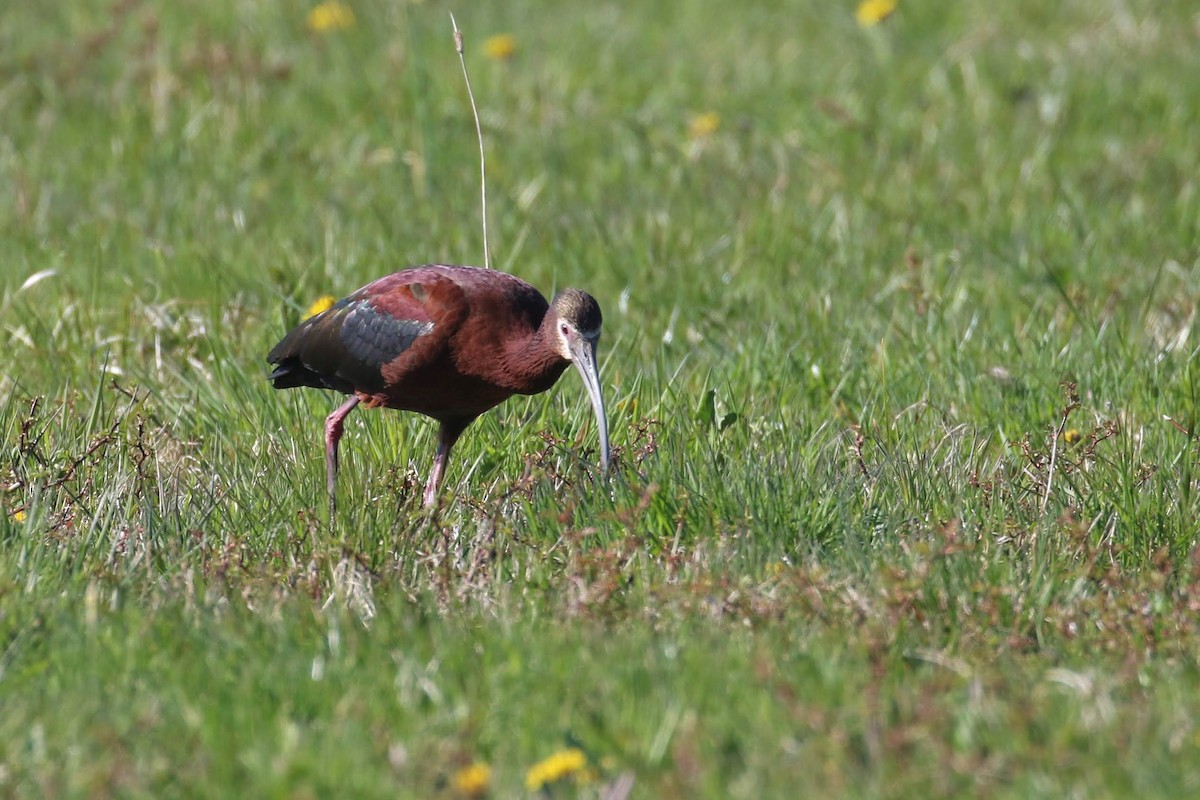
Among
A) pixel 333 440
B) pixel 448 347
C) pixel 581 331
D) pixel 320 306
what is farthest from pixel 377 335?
pixel 320 306

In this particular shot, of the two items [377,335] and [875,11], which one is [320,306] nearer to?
[377,335]

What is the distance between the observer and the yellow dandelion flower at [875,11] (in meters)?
8.71

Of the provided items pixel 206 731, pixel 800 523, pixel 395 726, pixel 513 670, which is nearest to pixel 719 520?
pixel 800 523

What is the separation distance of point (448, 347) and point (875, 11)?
193 inches

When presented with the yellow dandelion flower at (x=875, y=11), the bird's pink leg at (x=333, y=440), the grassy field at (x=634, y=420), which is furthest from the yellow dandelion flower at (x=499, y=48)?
the bird's pink leg at (x=333, y=440)

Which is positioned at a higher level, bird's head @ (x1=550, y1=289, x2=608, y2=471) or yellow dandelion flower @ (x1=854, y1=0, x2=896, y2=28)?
bird's head @ (x1=550, y1=289, x2=608, y2=471)

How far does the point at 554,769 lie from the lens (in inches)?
114

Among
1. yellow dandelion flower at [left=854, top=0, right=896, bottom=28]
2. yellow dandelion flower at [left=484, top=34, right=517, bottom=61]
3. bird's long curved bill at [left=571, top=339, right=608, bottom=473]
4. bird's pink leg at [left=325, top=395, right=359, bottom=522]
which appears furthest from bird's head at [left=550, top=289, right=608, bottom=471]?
yellow dandelion flower at [left=854, top=0, right=896, bottom=28]

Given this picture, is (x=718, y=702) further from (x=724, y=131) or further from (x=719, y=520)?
(x=724, y=131)

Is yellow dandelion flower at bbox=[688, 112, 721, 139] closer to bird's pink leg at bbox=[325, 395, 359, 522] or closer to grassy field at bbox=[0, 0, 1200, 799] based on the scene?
grassy field at bbox=[0, 0, 1200, 799]

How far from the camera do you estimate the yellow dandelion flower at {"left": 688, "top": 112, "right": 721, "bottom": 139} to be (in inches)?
310

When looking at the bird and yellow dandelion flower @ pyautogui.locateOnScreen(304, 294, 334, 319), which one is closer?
the bird

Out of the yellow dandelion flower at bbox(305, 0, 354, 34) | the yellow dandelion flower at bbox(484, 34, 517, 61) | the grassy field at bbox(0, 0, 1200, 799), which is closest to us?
the grassy field at bbox(0, 0, 1200, 799)

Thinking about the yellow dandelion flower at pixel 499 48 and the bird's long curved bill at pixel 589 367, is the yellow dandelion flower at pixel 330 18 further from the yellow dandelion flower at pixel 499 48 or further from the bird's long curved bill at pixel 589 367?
the bird's long curved bill at pixel 589 367
